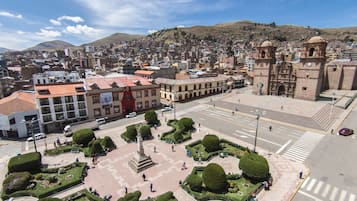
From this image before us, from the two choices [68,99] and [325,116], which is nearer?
[68,99]

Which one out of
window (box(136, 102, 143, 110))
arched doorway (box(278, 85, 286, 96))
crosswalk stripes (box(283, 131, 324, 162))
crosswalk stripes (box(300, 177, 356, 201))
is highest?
arched doorway (box(278, 85, 286, 96))

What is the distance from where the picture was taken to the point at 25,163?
71.6ft

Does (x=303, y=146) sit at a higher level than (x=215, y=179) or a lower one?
lower

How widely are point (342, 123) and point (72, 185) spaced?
1938 inches

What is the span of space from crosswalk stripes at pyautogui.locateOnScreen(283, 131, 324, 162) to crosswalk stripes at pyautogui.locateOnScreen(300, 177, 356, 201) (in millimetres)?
4853

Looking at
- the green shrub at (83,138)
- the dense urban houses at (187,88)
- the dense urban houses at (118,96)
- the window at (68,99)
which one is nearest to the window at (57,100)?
the window at (68,99)

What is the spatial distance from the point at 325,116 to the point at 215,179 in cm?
3622

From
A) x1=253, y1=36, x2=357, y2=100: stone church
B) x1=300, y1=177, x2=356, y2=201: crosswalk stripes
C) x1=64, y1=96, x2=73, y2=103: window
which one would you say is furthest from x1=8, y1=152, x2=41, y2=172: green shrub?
x1=253, y1=36, x2=357, y2=100: stone church

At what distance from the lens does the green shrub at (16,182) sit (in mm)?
18809

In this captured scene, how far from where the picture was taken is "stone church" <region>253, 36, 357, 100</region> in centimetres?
4678

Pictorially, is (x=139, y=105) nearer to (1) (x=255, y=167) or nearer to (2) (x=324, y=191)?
(1) (x=255, y=167)

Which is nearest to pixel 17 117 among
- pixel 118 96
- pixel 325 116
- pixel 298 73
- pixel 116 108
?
pixel 116 108

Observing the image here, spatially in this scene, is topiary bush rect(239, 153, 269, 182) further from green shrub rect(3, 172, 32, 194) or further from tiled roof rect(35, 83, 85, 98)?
tiled roof rect(35, 83, 85, 98)

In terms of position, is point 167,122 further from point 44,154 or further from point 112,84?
point 44,154
